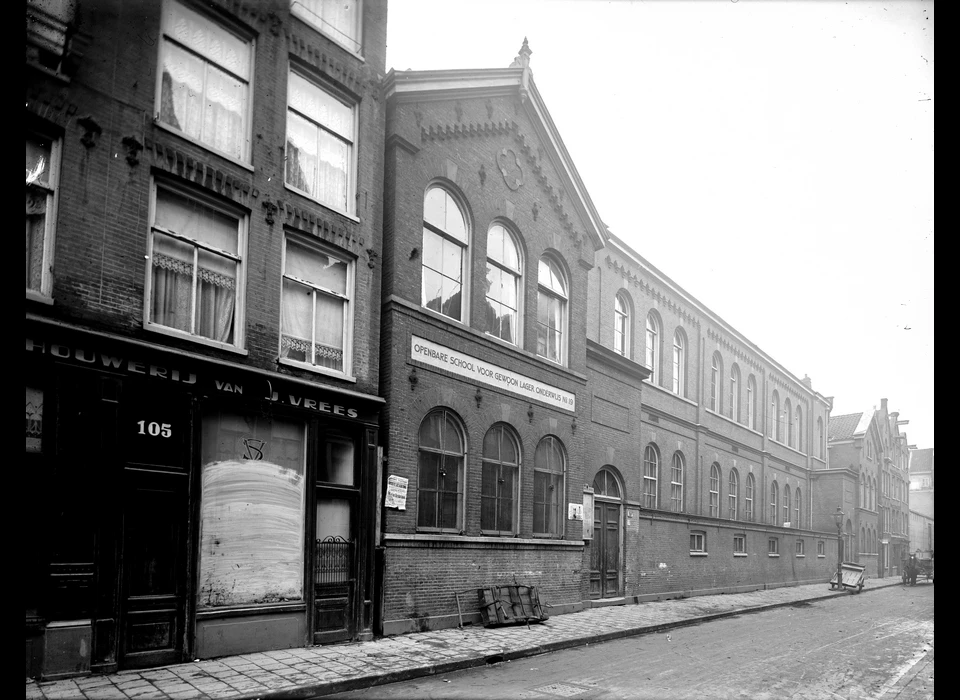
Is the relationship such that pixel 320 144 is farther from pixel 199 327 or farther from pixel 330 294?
pixel 199 327

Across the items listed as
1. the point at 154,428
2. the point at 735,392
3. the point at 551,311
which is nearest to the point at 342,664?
the point at 154,428

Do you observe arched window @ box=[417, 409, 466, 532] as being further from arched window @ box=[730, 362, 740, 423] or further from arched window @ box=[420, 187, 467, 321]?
arched window @ box=[730, 362, 740, 423]

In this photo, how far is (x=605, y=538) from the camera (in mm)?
21828

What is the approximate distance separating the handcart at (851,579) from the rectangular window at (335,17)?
30.6m

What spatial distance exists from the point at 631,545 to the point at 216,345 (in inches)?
597

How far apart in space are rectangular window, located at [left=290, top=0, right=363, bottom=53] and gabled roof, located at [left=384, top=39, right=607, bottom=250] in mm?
1009

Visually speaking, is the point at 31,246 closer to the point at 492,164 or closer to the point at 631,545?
the point at 492,164

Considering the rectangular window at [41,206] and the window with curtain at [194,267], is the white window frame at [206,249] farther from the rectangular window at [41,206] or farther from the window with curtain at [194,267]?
the rectangular window at [41,206]

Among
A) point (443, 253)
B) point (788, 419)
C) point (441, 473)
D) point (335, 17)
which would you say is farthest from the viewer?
point (788, 419)

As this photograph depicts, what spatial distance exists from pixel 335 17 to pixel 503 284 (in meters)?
6.90

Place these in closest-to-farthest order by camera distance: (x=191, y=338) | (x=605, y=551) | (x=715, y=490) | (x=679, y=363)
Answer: (x=191, y=338) → (x=605, y=551) → (x=679, y=363) → (x=715, y=490)

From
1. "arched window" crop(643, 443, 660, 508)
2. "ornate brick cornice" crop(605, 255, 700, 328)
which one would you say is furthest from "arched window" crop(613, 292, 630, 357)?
"arched window" crop(643, 443, 660, 508)

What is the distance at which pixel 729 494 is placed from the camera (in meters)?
32.8

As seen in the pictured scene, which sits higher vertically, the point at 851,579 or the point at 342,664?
the point at 342,664
